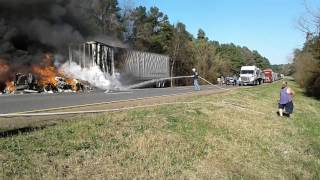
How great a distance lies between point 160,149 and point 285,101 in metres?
12.7

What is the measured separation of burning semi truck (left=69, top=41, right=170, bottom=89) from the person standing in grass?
2064 centimetres

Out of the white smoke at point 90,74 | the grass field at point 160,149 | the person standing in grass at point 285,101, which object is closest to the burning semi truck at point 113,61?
the white smoke at point 90,74

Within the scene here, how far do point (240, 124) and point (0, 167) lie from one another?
1062 centimetres

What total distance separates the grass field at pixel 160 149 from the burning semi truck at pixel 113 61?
24.4 metres

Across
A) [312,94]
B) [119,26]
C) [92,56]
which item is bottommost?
[312,94]

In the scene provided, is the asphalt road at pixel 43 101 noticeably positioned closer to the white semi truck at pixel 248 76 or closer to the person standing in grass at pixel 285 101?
the person standing in grass at pixel 285 101

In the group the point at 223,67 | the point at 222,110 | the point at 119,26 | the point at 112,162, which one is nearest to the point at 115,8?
the point at 119,26

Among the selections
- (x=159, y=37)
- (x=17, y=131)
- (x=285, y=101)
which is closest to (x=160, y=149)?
(x=17, y=131)

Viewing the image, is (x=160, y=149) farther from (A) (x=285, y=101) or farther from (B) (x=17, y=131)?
(A) (x=285, y=101)

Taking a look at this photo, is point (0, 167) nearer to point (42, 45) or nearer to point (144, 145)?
point (144, 145)

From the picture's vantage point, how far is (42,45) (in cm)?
4106

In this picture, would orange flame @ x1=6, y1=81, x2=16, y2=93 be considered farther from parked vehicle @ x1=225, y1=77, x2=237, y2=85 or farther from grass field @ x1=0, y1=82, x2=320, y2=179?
parked vehicle @ x1=225, y1=77, x2=237, y2=85

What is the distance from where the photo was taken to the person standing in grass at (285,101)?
21.4 metres

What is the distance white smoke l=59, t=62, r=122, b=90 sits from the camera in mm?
39938
